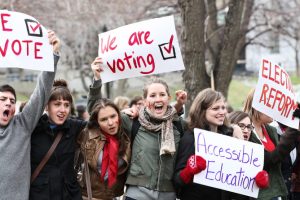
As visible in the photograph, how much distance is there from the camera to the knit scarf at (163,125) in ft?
15.1

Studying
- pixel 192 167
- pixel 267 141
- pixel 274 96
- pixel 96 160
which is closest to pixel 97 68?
pixel 96 160

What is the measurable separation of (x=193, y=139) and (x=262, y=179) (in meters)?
0.67

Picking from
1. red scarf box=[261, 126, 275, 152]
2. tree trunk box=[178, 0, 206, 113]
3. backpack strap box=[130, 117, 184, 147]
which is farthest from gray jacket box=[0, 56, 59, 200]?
tree trunk box=[178, 0, 206, 113]

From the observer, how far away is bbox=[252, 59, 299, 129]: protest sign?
4.93 m

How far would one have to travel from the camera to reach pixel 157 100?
4.77m

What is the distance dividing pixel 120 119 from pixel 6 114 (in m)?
1.02

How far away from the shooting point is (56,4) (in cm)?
1717

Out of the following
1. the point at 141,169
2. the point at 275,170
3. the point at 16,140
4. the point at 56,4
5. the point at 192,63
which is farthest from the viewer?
the point at 56,4

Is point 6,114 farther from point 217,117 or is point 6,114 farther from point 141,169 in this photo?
point 217,117

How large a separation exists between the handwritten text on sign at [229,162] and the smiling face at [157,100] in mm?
397

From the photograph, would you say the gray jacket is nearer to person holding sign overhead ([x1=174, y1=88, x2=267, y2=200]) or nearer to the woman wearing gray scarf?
the woman wearing gray scarf

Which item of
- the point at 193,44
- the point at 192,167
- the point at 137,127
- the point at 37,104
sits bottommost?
the point at 192,167

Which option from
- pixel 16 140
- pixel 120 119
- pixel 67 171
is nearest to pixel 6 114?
pixel 16 140

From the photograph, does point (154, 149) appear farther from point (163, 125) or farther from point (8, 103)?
point (8, 103)
